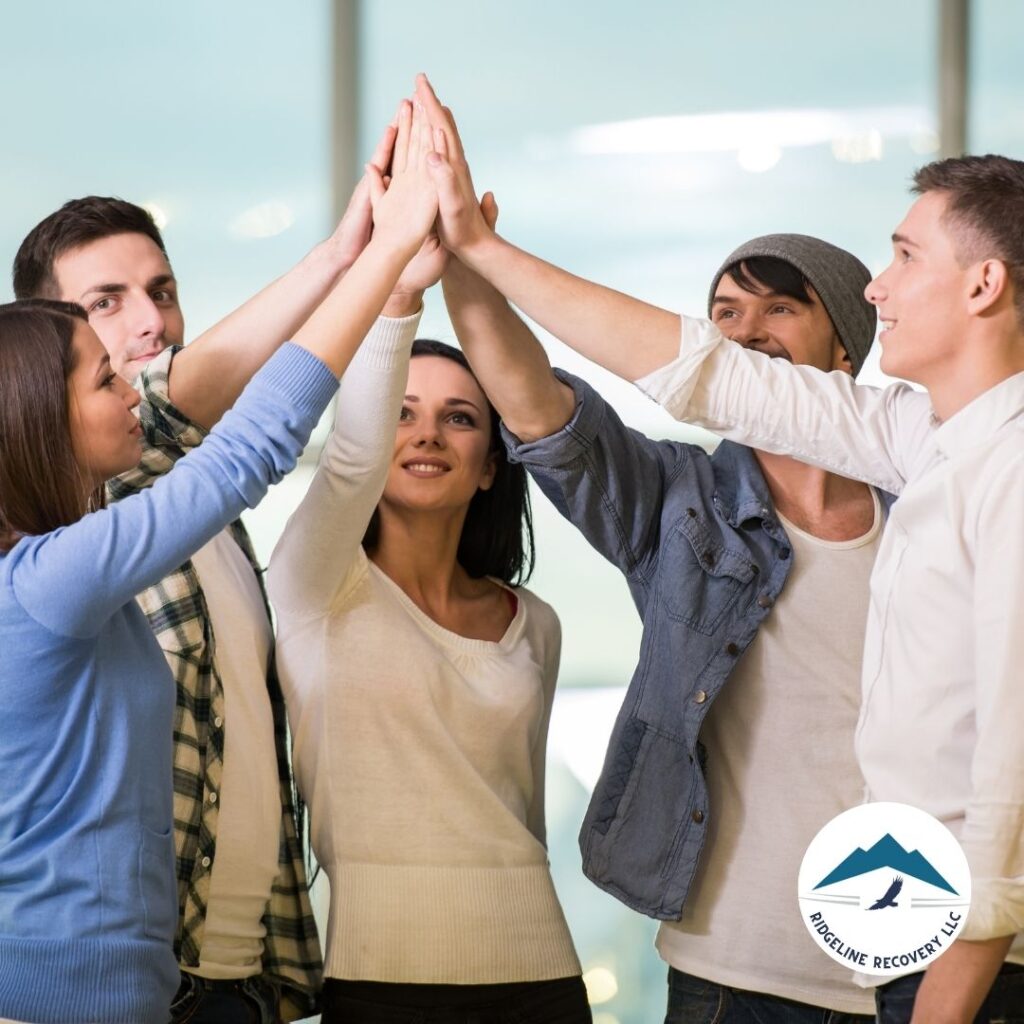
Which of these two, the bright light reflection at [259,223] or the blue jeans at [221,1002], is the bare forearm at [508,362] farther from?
the bright light reflection at [259,223]

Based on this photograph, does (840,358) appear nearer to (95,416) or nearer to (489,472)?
(489,472)

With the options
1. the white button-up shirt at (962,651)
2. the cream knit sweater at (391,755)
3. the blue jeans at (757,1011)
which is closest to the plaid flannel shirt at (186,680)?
the cream knit sweater at (391,755)

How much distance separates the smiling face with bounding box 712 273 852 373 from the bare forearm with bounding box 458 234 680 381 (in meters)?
0.34

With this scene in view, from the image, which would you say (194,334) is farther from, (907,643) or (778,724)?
(907,643)

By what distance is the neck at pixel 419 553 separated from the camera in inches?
79.9

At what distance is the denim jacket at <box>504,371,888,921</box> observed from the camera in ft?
6.01

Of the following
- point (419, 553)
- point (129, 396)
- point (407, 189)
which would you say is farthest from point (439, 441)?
point (129, 396)

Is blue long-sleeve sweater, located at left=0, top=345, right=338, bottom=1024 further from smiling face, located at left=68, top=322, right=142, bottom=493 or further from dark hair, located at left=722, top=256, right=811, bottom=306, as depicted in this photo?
dark hair, located at left=722, top=256, right=811, bottom=306

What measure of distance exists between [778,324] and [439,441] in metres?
0.49

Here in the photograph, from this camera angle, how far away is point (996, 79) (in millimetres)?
3986

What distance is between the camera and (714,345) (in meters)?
1.74

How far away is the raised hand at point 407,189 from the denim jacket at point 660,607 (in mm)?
274

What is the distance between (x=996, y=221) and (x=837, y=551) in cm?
51

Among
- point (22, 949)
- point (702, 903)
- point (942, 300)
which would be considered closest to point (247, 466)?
point (22, 949)
